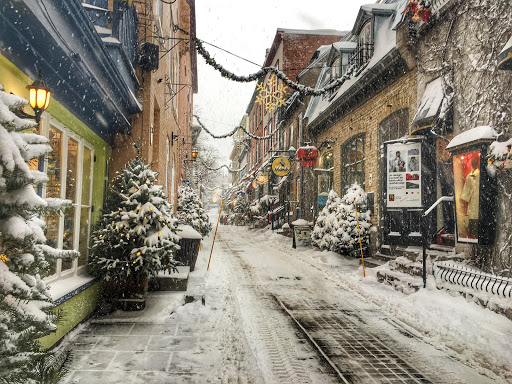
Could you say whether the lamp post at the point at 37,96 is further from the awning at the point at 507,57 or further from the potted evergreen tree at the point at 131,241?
the awning at the point at 507,57

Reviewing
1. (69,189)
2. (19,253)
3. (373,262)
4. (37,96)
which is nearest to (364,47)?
(373,262)

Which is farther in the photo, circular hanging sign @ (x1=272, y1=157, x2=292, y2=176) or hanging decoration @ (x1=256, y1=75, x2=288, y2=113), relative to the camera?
circular hanging sign @ (x1=272, y1=157, x2=292, y2=176)

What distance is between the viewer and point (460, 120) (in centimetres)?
809

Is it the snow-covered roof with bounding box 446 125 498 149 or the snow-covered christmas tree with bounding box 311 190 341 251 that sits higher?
the snow-covered roof with bounding box 446 125 498 149

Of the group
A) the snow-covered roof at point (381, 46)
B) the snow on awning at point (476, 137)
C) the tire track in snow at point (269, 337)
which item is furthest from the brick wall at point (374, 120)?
the tire track in snow at point (269, 337)

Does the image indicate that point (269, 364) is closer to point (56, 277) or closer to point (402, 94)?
point (56, 277)

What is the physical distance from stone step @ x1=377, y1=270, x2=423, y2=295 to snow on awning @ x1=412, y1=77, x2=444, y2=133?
3.26 m

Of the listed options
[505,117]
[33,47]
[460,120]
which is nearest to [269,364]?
[33,47]

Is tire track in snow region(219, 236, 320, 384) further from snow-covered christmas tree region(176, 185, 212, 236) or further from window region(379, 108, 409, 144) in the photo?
snow-covered christmas tree region(176, 185, 212, 236)

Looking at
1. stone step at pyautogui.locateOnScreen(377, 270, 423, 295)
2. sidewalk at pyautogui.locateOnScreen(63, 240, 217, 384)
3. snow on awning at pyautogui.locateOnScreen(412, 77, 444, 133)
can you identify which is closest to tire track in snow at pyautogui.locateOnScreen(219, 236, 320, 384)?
sidewalk at pyautogui.locateOnScreen(63, 240, 217, 384)

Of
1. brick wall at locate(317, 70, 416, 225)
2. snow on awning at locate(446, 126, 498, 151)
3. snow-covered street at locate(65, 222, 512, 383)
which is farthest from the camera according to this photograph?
brick wall at locate(317, 70, 416, 225)

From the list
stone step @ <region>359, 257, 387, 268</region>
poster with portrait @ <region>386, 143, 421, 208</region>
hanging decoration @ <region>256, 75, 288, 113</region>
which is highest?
hanging decoration @ <region>256, 75, 288, 113</region>

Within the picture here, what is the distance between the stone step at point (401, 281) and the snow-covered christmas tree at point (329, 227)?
331 centimetres

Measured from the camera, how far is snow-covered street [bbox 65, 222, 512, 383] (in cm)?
404
